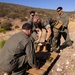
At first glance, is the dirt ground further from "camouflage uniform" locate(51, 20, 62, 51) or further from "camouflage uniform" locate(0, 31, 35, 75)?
"camouflage uniform" locate(0, 31, 35, 75)

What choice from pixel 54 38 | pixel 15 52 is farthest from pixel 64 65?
pixel 15 52

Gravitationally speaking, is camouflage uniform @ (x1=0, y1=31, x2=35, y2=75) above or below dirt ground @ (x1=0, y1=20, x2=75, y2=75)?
above

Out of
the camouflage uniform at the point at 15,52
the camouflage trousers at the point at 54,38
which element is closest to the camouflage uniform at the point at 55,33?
the camouflage trousers at the point at 54,38

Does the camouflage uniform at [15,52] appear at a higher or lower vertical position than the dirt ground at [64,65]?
higher

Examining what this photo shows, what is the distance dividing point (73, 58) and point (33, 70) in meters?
2.20

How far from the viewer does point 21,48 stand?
173 inches

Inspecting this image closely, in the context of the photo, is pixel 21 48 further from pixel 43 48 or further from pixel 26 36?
pixel 43 48

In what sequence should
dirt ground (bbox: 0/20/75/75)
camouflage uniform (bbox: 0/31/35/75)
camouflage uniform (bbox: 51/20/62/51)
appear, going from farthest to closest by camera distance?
camouflage uniform (bbox: 51/20/62/51)
dirt ground (bbox: 0/20/75/75)
camouflage uniform (bbox: 0/31/35/75)

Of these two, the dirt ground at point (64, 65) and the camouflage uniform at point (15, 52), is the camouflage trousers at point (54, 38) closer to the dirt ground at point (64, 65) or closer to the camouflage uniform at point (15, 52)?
the dirt ground at point (64, 65)

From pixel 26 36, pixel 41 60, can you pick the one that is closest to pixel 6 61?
pixel 26 36

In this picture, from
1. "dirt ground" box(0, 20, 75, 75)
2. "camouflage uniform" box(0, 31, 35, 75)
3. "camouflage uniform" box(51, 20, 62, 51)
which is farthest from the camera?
"camouflage uniform" box(51, 20, 62, 51)

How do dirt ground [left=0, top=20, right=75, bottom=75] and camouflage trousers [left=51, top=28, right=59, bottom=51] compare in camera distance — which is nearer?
dirt ground [left=0, top=20, right=75, bottom=75]

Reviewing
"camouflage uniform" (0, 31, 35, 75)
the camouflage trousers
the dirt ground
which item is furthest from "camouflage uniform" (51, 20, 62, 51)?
"camouflage uniform" (0, 31, 35, 75)

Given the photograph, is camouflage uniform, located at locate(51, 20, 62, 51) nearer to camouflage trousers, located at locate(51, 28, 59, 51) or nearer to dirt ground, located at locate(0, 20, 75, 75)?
camouflage trousers, located at locate(51, 28, 59, 51)
